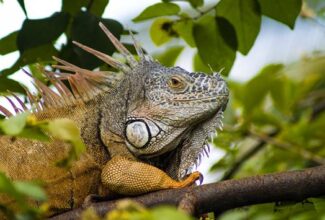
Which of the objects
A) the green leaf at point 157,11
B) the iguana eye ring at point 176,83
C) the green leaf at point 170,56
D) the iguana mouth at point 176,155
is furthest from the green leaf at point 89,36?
the green leaf at point 170,56

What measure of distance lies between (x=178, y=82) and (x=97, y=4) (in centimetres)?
85

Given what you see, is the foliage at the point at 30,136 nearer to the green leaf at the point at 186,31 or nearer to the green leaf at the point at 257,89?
the green leaf at the point at 186,31

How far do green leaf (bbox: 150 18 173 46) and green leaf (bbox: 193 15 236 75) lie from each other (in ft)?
1.54

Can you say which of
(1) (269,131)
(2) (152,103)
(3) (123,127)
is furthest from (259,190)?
(1) (269,131)

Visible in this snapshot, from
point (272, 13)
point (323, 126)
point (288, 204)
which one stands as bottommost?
point (323, 126)

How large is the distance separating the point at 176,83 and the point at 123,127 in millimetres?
500

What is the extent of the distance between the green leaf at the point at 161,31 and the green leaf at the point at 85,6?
0.59 metres

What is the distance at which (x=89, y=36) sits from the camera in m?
5.66

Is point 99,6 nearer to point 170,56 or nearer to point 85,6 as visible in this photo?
point 85,6

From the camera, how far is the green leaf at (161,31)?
21.2 feet

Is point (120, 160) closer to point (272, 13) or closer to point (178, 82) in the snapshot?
point (178, 82)

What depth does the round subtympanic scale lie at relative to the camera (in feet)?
17.7

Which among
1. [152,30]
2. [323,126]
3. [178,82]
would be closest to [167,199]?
[178,82]

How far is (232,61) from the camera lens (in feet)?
19.6
